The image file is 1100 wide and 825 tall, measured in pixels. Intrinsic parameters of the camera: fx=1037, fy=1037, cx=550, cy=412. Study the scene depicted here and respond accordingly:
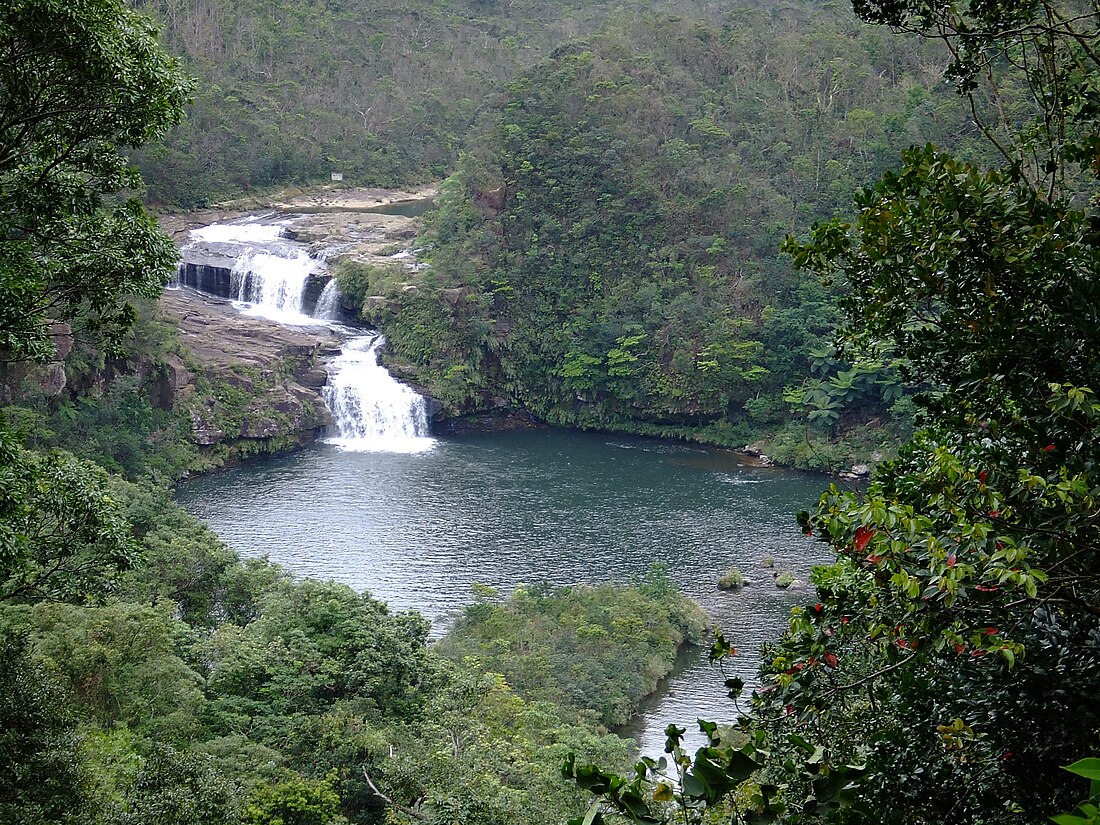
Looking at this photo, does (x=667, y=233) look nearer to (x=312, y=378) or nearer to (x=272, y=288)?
(x=312, y=378)

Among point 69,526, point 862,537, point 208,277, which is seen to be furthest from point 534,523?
point 862,537

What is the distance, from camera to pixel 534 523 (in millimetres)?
24719

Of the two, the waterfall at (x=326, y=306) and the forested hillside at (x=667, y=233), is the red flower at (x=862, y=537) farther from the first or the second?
the waterfall at (x=326, y=306)

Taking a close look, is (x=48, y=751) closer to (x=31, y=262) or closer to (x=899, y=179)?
(x=31, y=262)

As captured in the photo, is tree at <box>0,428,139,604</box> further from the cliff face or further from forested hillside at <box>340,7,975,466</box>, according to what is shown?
forested hillside at <box>340,7,975,466</box>

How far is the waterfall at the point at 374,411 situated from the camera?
1230 inches

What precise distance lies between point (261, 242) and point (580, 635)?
2637cm

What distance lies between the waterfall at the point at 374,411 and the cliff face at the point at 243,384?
0.52m

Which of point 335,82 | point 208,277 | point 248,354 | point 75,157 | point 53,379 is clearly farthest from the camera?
point 335,82

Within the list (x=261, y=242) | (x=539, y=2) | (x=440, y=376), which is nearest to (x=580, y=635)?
(x=440, y=376)

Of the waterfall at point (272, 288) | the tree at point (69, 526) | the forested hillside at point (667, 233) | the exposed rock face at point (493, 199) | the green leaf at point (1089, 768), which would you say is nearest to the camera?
the green leaf at point (1089, 768)

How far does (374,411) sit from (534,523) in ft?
29.2

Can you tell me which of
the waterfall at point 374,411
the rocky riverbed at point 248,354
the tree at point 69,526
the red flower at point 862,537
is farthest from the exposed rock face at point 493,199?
the red flower at point 862,537

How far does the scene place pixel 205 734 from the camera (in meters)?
11.6
